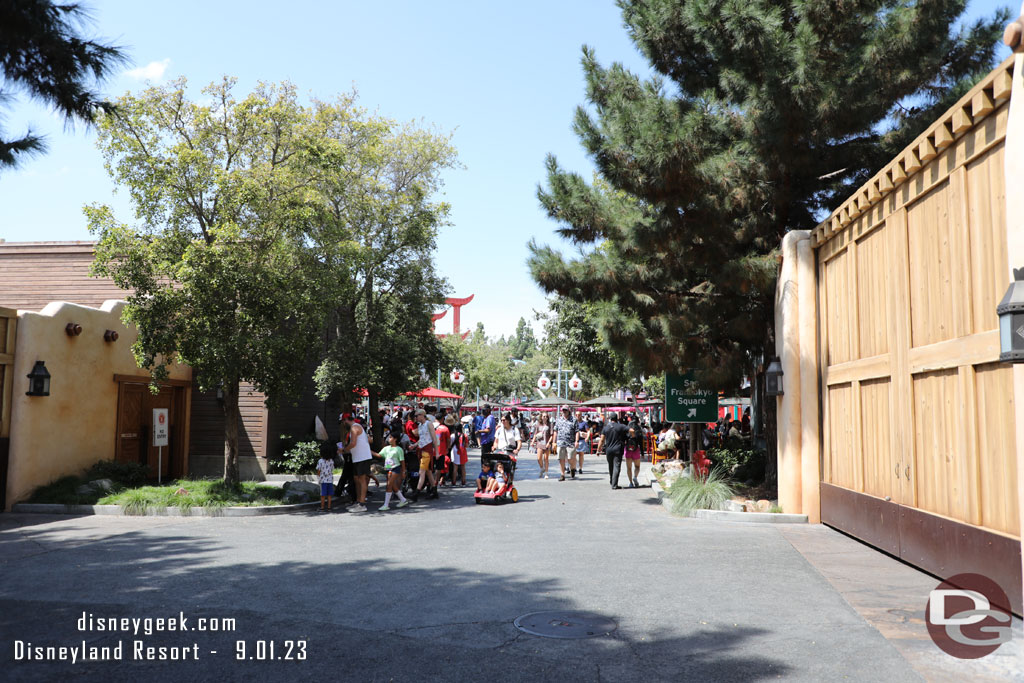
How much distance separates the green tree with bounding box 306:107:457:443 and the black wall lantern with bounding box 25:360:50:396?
7765 millimetres

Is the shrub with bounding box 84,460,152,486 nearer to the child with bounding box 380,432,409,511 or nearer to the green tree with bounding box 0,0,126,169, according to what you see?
the child with bounding box 380,432,409,511

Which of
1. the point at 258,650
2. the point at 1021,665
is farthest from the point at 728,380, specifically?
the point at 258,650

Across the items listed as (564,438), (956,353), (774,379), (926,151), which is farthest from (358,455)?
(926,151)

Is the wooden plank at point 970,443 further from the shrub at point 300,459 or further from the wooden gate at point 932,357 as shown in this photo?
the shrub at point 300,459

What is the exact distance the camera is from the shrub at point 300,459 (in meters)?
19.7

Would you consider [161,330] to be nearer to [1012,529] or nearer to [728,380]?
[728,380]

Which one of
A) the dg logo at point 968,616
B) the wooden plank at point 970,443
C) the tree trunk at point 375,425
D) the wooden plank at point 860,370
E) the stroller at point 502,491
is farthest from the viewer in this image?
the tree trunk at point 375,425

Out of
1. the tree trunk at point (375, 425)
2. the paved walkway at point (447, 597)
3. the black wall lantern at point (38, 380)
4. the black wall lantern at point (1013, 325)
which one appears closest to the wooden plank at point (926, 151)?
the black wall lantern at point (1013, 325)

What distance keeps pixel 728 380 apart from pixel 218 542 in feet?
33.7

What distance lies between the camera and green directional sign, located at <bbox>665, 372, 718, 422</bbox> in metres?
17.4

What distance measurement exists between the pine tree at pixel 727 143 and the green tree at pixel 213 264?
15.8ft

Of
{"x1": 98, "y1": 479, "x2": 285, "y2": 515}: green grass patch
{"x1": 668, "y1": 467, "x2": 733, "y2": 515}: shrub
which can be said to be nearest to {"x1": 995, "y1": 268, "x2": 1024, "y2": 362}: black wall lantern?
{"x1": 668, "y1": 467, "x2": 733, "y2": 515}: shrub

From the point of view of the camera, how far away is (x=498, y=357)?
285 ft

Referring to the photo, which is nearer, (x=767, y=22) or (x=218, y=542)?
(x=218, y=542)
